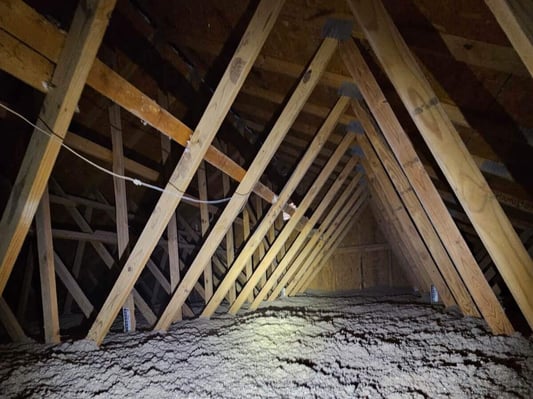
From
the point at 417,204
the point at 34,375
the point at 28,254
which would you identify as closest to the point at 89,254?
the point at 28,254

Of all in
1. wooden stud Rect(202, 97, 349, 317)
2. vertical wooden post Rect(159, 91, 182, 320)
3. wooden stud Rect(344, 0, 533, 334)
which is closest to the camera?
wooden stud Rect(344, 0, 533, 334)

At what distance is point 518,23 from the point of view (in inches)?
34.7

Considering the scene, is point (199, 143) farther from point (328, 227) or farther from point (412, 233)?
point (328, 227)

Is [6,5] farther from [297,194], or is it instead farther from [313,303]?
[297,194]

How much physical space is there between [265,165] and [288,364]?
4.50 ft

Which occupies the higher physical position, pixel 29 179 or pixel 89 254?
pixel 89 254

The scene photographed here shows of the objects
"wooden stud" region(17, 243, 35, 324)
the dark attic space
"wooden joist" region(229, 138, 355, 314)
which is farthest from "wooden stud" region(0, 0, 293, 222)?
"wooden stud" region(17, 243, 35, 324)

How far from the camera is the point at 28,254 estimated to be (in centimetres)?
348

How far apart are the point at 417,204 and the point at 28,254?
4.00 meters

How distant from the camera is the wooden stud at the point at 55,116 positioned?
46.2 inches

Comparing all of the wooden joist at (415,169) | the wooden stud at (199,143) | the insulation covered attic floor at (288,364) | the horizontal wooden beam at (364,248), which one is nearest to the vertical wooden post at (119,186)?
the wooden stud at (199,143)

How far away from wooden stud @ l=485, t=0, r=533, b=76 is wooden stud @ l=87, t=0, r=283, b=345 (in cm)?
96

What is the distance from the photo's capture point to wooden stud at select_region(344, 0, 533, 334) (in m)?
1.36

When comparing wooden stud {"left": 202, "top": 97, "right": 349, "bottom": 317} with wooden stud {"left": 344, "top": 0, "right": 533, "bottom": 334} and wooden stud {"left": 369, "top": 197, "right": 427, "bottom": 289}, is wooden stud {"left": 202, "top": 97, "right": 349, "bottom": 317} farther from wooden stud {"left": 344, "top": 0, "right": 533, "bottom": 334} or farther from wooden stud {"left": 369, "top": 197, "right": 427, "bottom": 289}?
wooden stud {"left": 369, "top": 197, "right": 427, "bottom": 289}
